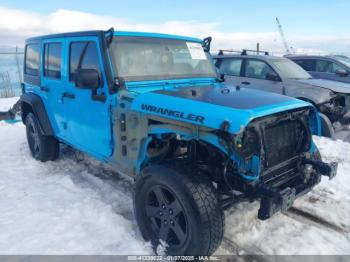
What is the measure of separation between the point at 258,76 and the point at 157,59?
481cm

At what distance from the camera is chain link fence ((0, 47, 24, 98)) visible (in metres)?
14.3

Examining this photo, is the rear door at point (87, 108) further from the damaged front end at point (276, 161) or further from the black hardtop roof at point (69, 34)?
the damaged front end at point (276, 161)

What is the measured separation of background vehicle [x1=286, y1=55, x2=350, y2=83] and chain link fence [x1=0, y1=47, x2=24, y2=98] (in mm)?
11657

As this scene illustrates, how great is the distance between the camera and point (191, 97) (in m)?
3.07

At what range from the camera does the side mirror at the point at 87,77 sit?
128 inches

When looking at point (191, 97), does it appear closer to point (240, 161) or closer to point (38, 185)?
point (240, 161)

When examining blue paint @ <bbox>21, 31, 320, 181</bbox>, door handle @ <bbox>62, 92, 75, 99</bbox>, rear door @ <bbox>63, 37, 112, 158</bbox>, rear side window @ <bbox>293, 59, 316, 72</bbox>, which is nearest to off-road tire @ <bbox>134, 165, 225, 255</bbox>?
blue paint @ <bbox>21, 31, 320, 181</bbox>

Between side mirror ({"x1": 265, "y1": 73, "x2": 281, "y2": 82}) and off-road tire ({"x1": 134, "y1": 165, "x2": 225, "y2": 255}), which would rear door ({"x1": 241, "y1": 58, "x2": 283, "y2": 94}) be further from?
off-road tire ({"x1": 134, "y1": 165, "x2": 225, "y2": 255})

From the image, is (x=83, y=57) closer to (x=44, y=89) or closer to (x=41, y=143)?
(x=44, y=89)

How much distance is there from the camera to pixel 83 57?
393 cm

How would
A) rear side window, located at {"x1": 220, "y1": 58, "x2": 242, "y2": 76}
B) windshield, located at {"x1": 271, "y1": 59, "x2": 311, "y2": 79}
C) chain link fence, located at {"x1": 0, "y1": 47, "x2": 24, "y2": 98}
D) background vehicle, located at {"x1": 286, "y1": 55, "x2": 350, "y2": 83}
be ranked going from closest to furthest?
windshield, located at {"x1": 271, "y1": 59, "x2": 311, "y2": 79} < rear side window, located at {"x1": 220, "y1": 58, "x2": 242, "y2": 76} < background vehicle, located at {"x1": 286, "y1": 55, "x2": 350, "y2": 83} < chain link fence, located at {"x1": 0, "y1": 47, "x2": 24, "y2": 98}

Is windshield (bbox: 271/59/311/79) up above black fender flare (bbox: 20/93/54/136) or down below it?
above

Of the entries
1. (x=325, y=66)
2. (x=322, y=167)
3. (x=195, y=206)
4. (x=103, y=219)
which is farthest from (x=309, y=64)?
(x=195, y=206)

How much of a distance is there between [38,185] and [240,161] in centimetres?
316
